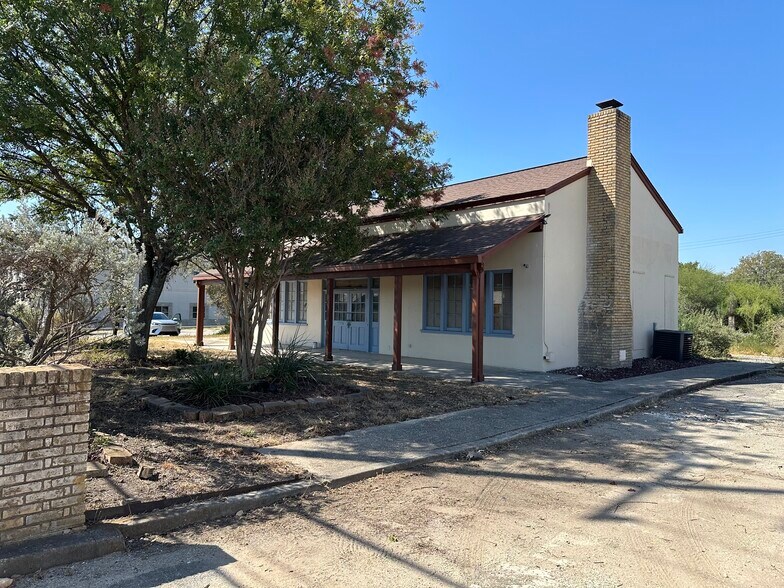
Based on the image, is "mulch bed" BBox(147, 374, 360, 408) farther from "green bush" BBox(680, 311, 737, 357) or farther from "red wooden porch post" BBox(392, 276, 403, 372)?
"green bush" BBox(680, 311, 737, 357)

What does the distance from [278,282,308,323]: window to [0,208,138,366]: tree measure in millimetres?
14018

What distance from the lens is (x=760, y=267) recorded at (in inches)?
2368

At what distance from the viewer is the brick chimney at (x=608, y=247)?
46.1 feet

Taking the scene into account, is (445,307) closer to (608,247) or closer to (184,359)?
(608,247)

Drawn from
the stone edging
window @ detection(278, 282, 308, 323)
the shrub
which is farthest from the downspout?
window @ detection(278, 282, 308, 323)

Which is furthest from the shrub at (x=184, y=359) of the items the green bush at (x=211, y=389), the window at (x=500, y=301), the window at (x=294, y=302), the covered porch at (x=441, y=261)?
the window at (x=500, y=301)

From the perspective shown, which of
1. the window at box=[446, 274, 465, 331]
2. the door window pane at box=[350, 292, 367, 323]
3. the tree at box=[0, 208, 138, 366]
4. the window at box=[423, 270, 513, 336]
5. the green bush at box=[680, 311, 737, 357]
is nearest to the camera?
the tree at box=[0, 208, 138, 366]

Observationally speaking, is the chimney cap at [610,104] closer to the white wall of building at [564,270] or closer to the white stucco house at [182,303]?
the white wall of building at [564,270]

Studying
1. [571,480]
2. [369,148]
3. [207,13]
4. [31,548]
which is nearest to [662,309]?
[369,148]

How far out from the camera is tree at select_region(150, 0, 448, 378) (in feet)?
26.3

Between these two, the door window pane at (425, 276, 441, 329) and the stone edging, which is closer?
the stone edging

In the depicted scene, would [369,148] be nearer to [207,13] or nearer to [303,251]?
[303,251]

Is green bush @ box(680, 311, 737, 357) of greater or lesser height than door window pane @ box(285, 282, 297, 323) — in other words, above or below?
below

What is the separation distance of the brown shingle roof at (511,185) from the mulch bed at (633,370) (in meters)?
4.37
